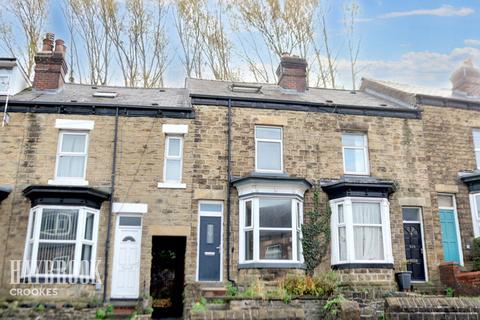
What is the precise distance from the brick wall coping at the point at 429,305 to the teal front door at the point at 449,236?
7973 millimetres

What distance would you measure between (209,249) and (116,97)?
7101mm

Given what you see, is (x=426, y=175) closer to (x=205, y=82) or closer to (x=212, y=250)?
(x=212, y=250)

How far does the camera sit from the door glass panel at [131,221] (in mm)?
14850

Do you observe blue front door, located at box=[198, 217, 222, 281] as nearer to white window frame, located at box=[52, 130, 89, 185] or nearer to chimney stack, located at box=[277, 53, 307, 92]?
white window frame, located at box=[52, 130, 89, 185]

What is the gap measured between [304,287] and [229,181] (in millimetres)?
4454

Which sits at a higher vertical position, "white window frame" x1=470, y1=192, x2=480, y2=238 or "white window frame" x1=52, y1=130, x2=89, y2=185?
"white window frame" x1=52, y1=130, x2=89, y2=185

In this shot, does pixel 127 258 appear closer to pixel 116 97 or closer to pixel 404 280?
pixel 116 97

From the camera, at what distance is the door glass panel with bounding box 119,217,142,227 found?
14850 mm

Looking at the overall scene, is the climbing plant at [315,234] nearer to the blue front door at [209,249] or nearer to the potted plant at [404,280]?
the potted plant at [404,280]

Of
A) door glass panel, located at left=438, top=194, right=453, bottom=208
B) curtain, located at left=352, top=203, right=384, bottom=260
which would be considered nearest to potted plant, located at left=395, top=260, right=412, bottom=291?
curtain, located at left=352, top=203, right=384, bottom=260

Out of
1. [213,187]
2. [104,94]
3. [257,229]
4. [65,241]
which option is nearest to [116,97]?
[104,94]

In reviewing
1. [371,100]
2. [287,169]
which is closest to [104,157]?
[287,169]

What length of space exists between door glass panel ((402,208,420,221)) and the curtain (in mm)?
1364

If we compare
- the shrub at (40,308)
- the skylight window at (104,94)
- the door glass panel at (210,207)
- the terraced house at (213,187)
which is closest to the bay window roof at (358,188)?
the terraced house at (213,187)
